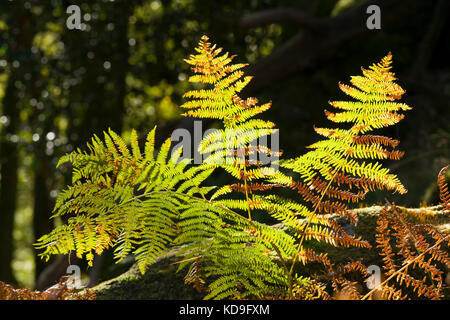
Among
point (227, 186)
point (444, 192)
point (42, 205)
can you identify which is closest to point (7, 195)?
point (42, 205)

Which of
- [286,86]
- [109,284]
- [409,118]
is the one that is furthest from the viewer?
[286,86]

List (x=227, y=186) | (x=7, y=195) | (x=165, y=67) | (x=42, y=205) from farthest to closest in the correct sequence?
(x=7, y=195)
(x=42, y=205)
(x=165, y=67)
(x=227, y=186)

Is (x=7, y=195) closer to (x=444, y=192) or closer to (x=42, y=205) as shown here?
(x=42, y=205)

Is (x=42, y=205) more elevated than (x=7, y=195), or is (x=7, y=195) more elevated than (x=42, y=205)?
(x=7, y=195)

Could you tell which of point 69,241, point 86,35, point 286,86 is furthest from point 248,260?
point 286,86

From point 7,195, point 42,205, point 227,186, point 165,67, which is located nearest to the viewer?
point 227,186

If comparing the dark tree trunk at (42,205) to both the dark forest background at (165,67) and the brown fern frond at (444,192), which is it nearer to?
the dark forest background at (165,67)

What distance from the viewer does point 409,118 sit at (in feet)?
21.0

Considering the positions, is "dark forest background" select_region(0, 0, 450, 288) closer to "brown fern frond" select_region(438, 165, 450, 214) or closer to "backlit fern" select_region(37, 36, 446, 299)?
"brown fern frond" select_region(438, 165, 450, 214)

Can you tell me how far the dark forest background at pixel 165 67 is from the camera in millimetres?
5793

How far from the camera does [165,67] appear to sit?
20.5ft

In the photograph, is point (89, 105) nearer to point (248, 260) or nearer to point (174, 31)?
point (174, 31)

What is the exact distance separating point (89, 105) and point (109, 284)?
5.21m

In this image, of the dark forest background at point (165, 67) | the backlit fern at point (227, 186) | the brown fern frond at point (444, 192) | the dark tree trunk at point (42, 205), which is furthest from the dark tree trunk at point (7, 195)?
the brown fern frond at point (444, 192)
